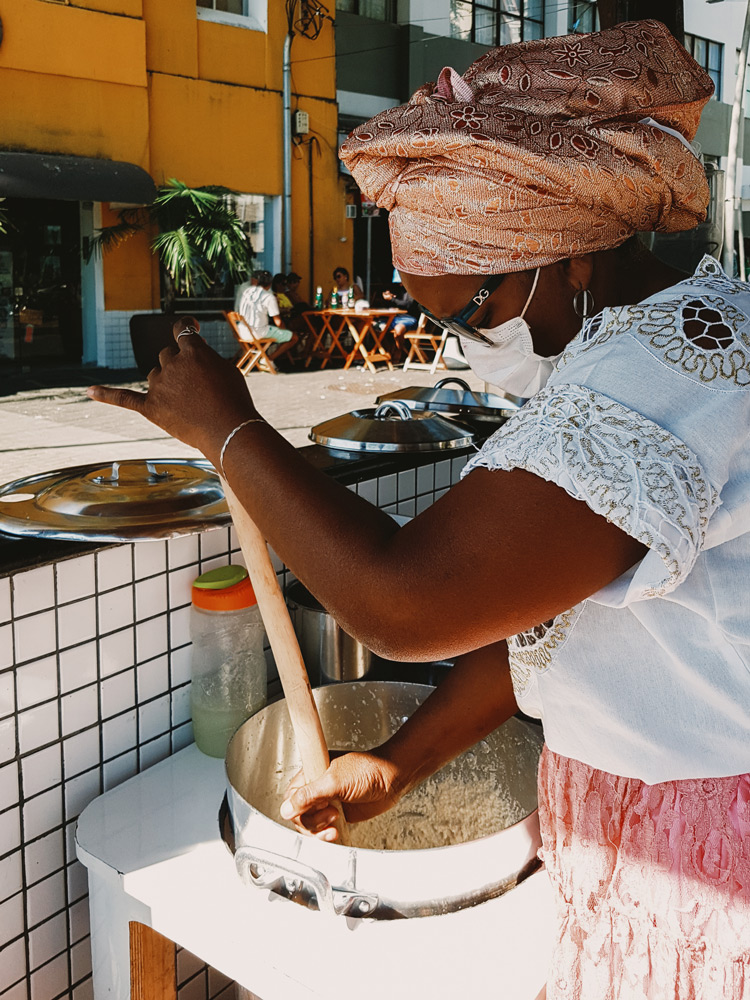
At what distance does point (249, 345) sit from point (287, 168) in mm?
3093

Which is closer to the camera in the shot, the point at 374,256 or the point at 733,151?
the point at 733,151

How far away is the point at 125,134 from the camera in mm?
9523

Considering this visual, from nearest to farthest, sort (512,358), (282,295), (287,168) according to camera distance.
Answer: (512,358) → (282,295) → (287,168)

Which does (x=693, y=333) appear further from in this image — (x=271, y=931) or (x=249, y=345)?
(x=249, y=345)

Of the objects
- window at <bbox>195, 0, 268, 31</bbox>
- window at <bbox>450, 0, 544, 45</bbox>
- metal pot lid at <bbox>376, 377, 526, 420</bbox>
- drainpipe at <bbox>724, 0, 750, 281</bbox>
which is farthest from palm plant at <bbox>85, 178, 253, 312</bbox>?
metal pot lid at <bbox>376, 377, 526, 420</bbox>

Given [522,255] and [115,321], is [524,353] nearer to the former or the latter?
[522,255]

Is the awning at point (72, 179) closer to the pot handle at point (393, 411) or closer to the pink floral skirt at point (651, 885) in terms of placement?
the pot handle at point (393, 411)

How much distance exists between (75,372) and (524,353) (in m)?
4.69

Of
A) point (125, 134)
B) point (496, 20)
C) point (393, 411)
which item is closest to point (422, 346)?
point (125, 134)

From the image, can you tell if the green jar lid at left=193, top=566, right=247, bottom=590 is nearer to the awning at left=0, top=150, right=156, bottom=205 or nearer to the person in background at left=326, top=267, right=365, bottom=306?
the awning at left=0, top=150, right=156, bottom=205

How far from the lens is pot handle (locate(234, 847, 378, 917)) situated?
1.08 meters

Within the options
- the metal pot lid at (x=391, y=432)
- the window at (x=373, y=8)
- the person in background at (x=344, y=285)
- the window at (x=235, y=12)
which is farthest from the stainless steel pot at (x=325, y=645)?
the window at (x=373, y=8)

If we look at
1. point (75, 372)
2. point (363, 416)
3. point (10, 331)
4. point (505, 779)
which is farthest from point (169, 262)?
point (505, 779)

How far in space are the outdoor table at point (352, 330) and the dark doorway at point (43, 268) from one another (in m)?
2.55
